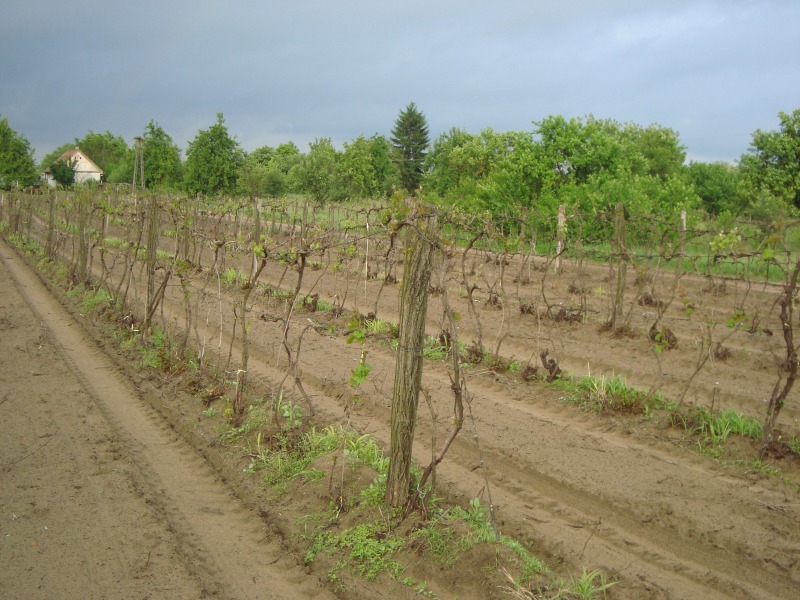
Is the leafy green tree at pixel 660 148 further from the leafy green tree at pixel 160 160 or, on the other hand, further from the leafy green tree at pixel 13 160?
the leafy green tree at pixel 13 160

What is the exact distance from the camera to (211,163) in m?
38.4

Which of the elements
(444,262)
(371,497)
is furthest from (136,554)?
(444,262)

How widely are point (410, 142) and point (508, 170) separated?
112 ft

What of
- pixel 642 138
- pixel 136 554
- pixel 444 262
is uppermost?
pixel 642 138

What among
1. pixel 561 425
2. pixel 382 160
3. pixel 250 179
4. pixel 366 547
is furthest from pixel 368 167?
pixel 366 547

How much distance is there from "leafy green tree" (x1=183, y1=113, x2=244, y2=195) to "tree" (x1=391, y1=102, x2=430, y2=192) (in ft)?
71.8

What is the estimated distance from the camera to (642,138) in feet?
162

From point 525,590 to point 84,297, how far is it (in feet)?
38.9

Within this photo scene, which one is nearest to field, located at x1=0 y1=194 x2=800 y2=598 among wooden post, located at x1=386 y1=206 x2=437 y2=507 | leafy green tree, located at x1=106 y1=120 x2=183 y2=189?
wooden post, located at x1=386 y1=206 x2=437 y2=507

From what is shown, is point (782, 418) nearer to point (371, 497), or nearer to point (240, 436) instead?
point (371, 497)

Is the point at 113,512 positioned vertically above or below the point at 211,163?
below

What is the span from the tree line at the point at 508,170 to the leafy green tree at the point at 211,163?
0.19 feet

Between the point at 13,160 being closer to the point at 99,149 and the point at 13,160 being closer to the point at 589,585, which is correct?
the point at 99,149

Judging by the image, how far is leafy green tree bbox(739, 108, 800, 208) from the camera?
30.5 m
